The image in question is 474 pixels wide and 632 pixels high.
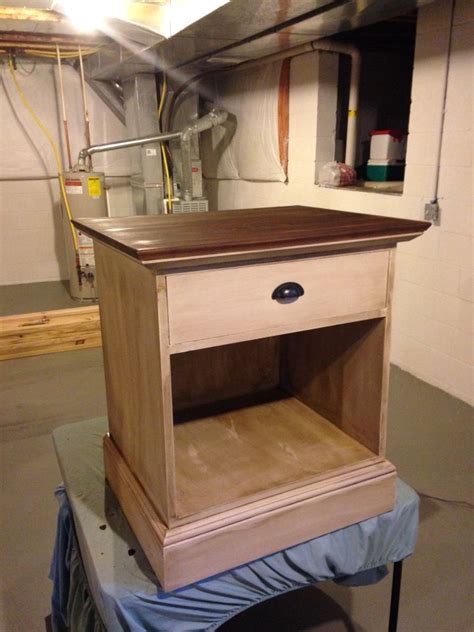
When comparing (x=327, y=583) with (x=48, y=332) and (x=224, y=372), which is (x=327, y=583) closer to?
(x=224, y=372)

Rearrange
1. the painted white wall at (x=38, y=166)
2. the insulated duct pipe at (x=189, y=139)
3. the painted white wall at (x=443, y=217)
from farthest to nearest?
the painted white wall at (x=38, y=166), the insulated duct pipe at (x=189, y=139), the painted white wall at (x=443, y=217)

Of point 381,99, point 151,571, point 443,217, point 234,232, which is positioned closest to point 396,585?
point 151,571

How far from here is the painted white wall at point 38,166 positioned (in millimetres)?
4824

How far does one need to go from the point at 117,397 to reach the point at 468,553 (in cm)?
142

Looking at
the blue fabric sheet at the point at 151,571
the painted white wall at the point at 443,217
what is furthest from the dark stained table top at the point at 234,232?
the painted white wall at the point at 443,217

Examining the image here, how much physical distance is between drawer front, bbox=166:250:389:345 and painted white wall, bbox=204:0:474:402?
6.81 ft

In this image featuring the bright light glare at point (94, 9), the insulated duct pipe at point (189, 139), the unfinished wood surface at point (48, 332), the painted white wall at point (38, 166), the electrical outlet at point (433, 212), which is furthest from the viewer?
the painted white wall at point (38, 166)

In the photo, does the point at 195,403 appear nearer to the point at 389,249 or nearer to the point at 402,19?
the point at 389,249

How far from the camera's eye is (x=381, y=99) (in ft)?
14.3

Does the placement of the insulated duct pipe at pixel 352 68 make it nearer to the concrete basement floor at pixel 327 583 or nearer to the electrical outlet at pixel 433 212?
the electrical outlet at pixel 433 212

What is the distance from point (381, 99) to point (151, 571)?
4305 millimetres

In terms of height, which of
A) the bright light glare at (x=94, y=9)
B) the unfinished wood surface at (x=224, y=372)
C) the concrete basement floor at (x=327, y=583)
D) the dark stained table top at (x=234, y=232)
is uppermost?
the bright light glare at (x=94, y=9)

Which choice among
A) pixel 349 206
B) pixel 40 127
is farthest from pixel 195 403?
pixel 40 127

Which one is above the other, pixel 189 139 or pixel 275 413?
pixel 189 139
